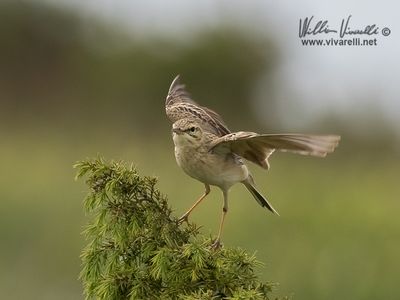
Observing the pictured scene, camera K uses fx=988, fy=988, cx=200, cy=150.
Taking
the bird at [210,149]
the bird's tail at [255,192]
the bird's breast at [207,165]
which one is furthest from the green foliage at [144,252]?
the bird's tail at [255,192]

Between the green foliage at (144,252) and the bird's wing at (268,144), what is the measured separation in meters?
0.53

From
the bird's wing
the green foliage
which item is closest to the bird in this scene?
the bird's wing

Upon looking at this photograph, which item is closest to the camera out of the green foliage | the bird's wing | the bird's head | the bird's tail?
the green foliage

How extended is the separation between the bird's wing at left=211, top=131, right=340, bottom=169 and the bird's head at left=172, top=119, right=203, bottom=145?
0.07 metres

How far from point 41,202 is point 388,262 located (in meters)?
2.52

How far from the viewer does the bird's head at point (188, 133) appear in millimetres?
3645

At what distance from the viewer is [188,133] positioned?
3.67 metres

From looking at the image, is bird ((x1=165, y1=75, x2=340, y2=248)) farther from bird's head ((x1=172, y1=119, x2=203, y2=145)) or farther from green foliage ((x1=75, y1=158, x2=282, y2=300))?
A: green foliage ((x1=75, y1=158, x2=282, y2=300))

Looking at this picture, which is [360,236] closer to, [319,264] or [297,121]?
[319,264]

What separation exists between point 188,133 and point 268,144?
0.50 m

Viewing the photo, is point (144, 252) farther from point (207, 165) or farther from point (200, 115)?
point (200, 115)

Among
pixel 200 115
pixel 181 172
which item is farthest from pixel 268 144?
pixel 181 172

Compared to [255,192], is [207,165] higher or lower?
higher

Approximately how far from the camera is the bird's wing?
2.94 meters
